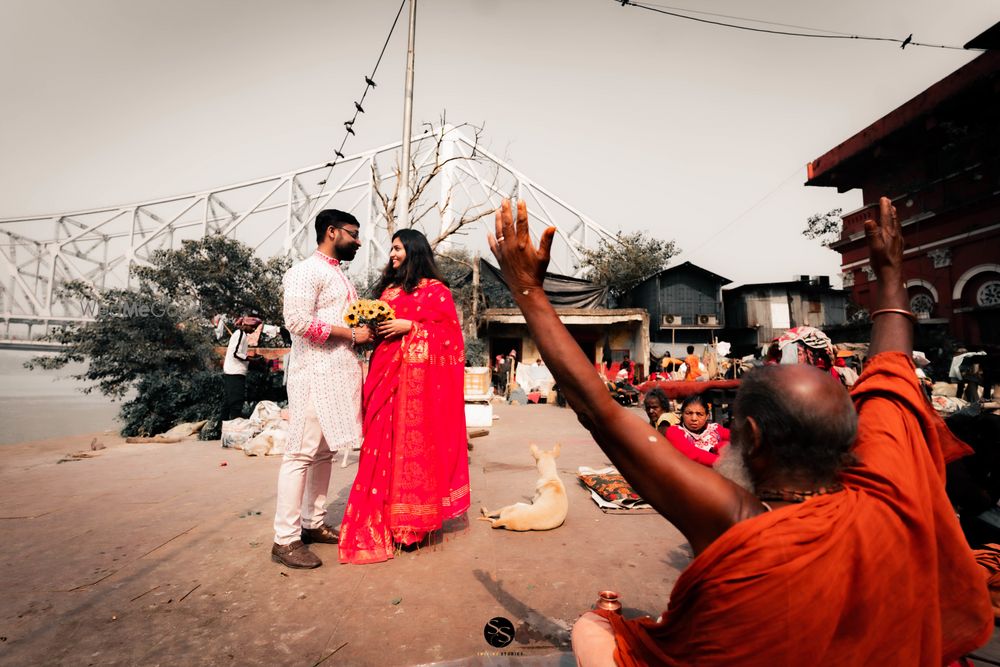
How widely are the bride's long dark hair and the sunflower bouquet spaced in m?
0.30

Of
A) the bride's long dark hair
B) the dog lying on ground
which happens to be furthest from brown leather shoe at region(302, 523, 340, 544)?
the bride's long dark hair

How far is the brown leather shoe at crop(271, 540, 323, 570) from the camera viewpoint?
2346 millimetres

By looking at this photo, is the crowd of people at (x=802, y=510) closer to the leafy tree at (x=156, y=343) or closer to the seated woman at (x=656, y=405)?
the seated woman at (x=656, y=405)

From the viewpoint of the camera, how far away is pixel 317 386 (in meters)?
2.61

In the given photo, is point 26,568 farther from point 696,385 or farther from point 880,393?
point 696,385

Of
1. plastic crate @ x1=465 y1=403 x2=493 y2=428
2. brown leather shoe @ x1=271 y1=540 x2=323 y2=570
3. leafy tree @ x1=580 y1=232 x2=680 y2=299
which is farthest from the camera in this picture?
leafy tree @ x1=580 y1=232 x2=680 y2=299

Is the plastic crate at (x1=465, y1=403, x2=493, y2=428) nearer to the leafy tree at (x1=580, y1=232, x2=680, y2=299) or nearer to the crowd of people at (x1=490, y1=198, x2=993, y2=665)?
the crowd of people at (x1=490, y1=198, x2=993, y2=665)

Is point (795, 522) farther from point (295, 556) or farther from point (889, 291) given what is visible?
point (295, 556)

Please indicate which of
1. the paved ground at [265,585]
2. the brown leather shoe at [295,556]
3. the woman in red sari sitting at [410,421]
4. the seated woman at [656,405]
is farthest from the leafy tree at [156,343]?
the seated woman at [656,405]

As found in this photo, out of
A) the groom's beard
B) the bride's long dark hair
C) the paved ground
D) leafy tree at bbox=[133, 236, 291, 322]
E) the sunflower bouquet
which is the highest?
leafy tree at bbox=[133, 236, 291, 322]

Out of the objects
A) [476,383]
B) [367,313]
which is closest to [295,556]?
[367,313]

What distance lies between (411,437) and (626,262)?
70.5 feet

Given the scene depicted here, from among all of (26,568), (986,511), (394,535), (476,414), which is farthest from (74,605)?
(476,414)

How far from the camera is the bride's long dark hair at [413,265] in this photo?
2.91 metres
